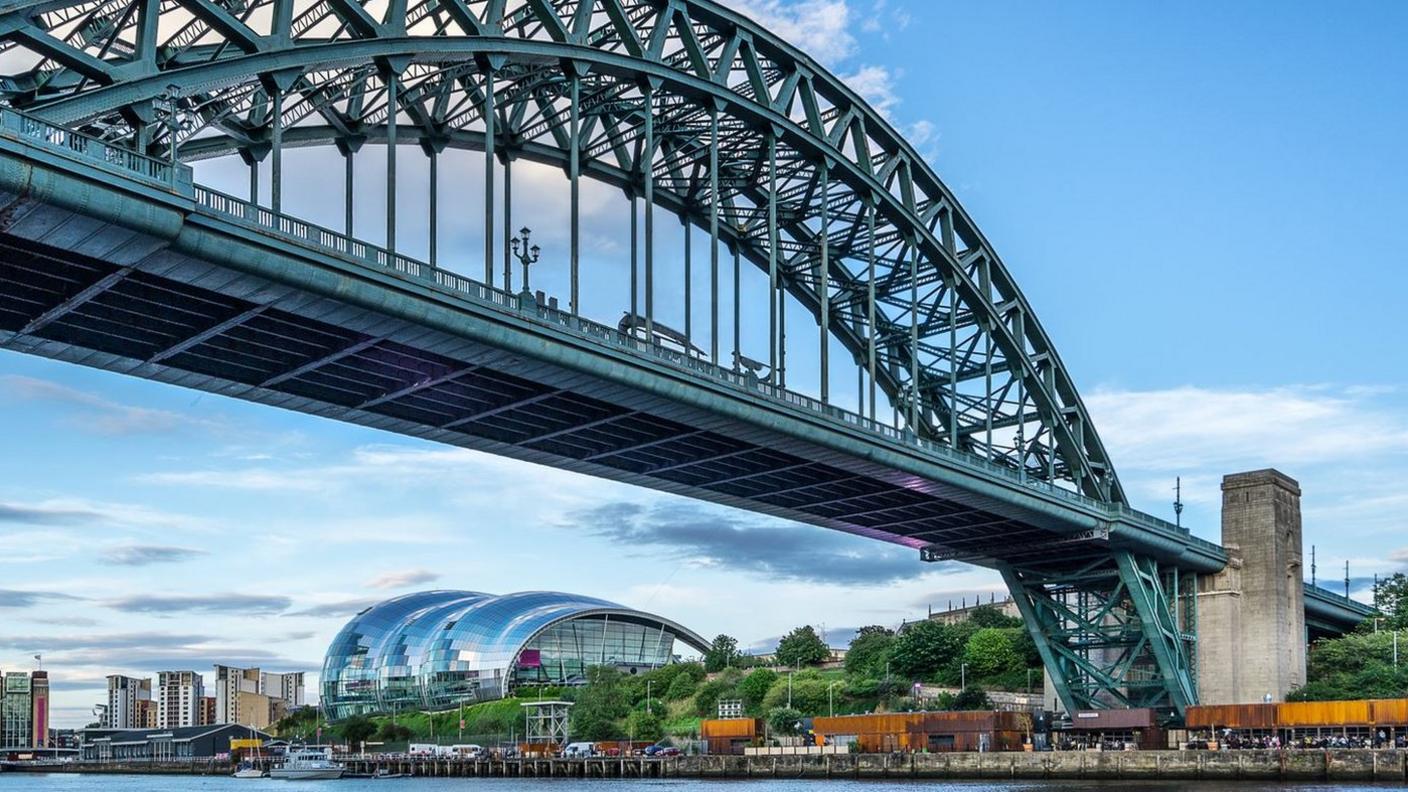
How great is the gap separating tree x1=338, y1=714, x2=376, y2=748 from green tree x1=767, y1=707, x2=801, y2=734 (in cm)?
6196

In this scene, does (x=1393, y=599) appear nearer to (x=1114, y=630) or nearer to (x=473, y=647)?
(x=1114, y=630)

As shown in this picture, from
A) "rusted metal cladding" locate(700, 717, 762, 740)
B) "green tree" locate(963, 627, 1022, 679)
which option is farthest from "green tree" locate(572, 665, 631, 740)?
"green tree" locate(963, 627, 1022, 679)

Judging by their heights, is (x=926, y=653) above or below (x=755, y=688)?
above

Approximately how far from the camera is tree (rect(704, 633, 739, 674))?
14938 cm

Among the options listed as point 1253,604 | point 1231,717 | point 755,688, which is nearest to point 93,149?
point 1231,717

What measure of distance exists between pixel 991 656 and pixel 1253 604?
37001mm

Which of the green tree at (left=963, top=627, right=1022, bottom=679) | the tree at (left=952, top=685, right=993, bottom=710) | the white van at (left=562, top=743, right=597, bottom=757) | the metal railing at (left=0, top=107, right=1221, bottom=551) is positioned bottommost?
the white van at (left=562, top=743, right=597, bottom=757)

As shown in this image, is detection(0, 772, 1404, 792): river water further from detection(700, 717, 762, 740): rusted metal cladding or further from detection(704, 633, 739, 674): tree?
detection(704, 633, 739, 674): tree

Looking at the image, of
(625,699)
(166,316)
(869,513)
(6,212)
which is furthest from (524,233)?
(625,699)

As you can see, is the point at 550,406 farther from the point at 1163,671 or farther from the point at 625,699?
the point at 625,699

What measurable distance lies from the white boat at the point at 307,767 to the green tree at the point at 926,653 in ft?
156

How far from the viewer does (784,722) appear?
10881 centimetres

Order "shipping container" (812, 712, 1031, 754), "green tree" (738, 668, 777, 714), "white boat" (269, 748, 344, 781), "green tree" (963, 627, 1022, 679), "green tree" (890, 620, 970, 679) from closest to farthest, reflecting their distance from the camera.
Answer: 1. "shipping container" (812, 712, 1031, 754)
2. "green tree" (963, 627, 1022, 679)
3. "green tree" (738, 668, 777, 714)
4. "green tree" (890, 620, 970, 679)
5. "white boat" (269, 748, 344, 781)

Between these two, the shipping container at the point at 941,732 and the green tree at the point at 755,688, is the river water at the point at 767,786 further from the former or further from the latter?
the green tree at the point at 755,688
